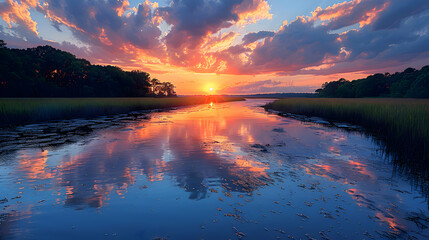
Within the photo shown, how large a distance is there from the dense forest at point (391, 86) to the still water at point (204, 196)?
81.8 meters

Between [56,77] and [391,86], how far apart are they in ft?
422

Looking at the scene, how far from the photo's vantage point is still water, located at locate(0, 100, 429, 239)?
366 cm

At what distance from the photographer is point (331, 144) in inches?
441

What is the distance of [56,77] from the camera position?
72.4 metres

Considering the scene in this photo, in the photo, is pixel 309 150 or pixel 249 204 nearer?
pixel 249 204

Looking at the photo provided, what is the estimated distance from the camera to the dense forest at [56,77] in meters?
53.2

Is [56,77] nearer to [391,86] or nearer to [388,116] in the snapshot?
[388,116]

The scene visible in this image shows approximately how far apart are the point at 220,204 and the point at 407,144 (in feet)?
28.2

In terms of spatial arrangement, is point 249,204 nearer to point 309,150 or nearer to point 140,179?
point 140,179

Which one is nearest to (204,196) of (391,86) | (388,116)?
(388,116)

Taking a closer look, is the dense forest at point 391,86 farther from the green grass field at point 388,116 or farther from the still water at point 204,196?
the still water at point 204,196

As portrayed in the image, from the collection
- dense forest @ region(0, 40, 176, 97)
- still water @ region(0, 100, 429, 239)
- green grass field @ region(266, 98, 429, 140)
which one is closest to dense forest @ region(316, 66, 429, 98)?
green grass field @ region(266, 98, 429, 140)

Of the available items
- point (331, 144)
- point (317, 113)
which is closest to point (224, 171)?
point (331, 144)

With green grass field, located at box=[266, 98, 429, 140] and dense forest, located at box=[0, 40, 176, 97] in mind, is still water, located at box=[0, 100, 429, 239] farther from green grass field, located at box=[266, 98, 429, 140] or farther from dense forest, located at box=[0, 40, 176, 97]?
dense forest, located at box=[0, 40, 176, 97]
